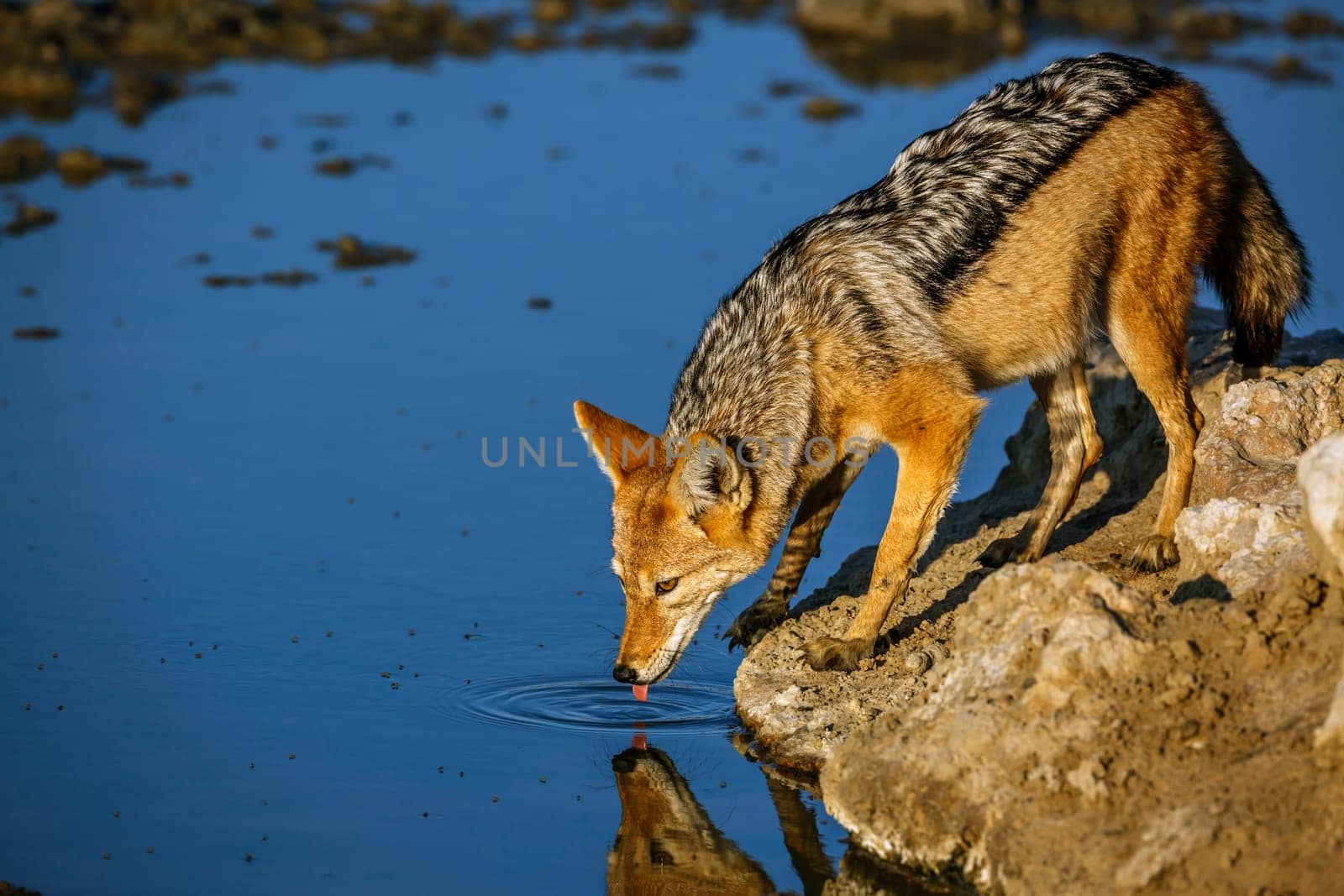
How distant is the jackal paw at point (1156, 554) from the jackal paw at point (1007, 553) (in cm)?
64

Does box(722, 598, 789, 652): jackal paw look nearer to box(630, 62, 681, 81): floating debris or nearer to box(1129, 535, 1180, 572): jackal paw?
box(1129, 535, 1180, 572): jackal paw

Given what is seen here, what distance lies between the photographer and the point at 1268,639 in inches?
249

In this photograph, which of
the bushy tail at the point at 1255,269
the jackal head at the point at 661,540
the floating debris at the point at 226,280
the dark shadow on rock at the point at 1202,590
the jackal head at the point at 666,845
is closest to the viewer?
the jackal head at the point at 666,845

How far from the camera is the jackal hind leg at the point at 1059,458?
29.9ft

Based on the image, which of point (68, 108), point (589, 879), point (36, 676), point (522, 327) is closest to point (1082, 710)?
point (589, 879)

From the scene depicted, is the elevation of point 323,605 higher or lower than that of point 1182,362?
lower

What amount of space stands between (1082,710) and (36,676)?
530 centimetres

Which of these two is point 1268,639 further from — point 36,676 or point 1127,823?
point 36,676

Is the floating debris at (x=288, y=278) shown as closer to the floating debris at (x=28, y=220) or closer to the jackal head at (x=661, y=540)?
the floating debris at (x=28, y=220)

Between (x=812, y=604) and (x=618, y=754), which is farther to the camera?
(x=812, y=604)

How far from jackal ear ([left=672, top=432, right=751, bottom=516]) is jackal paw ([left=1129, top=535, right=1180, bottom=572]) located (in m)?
2.12

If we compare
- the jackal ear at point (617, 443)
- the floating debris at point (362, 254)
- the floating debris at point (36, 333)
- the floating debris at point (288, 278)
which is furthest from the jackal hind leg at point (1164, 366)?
the floating debris at point (36, 333)

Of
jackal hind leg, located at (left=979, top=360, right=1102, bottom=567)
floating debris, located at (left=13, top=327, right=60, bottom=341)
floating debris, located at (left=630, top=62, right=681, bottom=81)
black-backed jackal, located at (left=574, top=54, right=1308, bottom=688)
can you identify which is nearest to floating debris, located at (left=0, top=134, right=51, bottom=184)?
floating debris, located at (left=13, top=327, right=60, bottom=341)

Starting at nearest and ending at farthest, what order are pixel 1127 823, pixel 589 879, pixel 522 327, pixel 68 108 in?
pixel 1127 823, pixel 589 879, pixel 522 327, pixel 68 108
